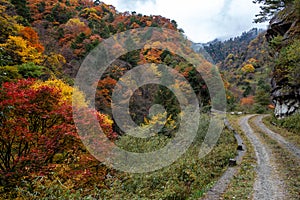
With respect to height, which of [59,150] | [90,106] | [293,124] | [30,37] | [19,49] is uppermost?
[30,37]

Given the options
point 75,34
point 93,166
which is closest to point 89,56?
point 75,34

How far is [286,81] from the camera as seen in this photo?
60.8 feet

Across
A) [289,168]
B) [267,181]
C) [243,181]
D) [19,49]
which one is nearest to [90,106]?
[19,49]

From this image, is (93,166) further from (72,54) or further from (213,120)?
(72,54)

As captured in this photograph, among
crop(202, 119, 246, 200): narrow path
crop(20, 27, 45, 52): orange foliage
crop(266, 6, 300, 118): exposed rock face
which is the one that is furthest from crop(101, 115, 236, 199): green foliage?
crop(20, 27, 45, 52): orange foliage

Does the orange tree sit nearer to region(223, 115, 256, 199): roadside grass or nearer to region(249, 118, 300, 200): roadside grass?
region(223, 115, 256, 199): roadside grass

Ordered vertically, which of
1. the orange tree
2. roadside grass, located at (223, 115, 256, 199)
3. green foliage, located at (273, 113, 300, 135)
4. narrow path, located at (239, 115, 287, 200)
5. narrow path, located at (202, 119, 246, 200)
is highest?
the orange tree

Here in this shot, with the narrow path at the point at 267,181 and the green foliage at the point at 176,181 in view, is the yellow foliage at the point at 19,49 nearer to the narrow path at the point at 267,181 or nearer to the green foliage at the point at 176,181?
the green foliage at the point at 176,181

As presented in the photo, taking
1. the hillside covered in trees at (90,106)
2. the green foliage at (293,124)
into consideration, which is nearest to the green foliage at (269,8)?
the hillside covered in trees at (90,106)

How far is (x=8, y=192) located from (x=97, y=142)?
4.06 metres

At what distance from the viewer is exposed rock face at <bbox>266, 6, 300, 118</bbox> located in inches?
672

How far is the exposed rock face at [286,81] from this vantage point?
56.0 ft

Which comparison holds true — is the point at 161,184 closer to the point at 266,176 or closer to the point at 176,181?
the point at 176,181

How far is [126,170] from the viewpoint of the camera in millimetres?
10750
